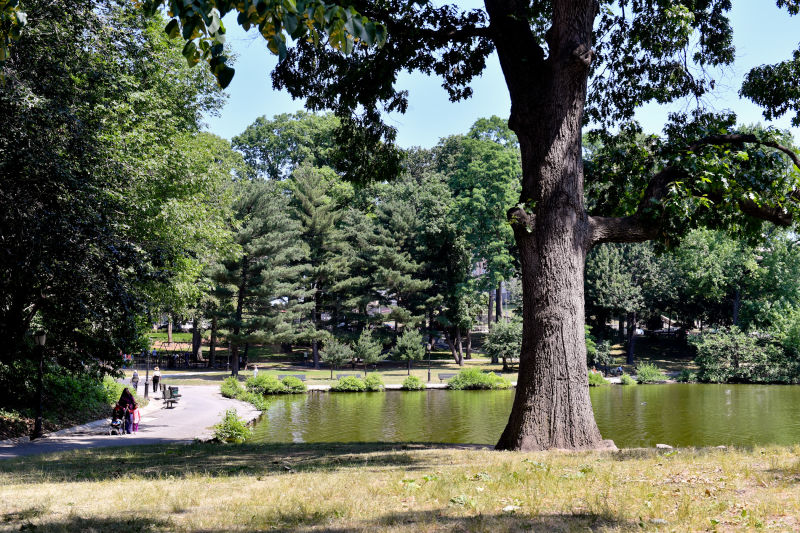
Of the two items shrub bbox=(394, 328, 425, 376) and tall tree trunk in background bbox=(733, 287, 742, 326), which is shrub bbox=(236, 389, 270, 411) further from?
tall tree trunk in background bbox=(733, 287, 742, 326)

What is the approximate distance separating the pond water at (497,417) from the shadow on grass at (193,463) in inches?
288

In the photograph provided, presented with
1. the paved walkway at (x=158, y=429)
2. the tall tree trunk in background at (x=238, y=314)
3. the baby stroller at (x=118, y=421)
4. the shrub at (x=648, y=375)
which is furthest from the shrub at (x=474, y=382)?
the baby stroller at (x=118, y=421)

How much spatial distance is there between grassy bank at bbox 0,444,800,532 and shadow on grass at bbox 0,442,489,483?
0.25 ft

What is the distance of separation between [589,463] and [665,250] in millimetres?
5628

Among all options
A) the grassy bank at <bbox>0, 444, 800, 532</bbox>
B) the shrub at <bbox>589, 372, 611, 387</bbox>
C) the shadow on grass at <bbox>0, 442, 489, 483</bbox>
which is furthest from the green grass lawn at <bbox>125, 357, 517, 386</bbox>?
the grassy bank at <bbox>0, 444, 800, 532</bbox>

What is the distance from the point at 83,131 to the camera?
10.6m

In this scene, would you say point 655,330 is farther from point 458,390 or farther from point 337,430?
point 337,430

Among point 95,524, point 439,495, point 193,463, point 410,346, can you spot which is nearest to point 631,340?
point 410,346

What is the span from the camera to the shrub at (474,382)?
112ft

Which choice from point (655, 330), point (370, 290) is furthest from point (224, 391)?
point (655, 330)

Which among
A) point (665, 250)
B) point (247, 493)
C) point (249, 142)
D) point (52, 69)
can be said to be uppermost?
point (249, 142)

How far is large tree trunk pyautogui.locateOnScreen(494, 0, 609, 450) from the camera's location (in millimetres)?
9031

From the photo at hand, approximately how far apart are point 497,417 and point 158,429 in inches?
489

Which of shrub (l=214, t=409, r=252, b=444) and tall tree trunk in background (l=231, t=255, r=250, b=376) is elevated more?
tall tree trunk in background (l=231, t=255, r=250, b=376)
